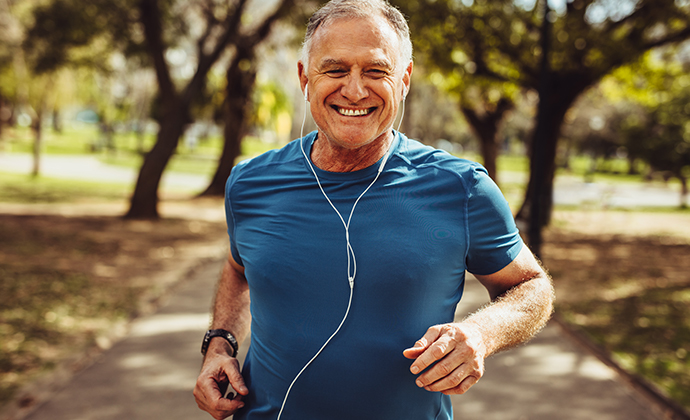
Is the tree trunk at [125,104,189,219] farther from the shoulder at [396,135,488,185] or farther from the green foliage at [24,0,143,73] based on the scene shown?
the shoulder at [396,135,488,185]

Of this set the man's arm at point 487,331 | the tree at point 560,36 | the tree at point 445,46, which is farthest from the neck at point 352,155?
the tree at point 445,46

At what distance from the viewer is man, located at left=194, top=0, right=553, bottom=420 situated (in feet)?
5.35

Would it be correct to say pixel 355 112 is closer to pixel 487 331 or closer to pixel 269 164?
pixel 269 164

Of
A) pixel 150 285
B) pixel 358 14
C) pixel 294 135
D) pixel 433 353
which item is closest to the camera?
pixel 433 353

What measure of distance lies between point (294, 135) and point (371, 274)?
16426mm

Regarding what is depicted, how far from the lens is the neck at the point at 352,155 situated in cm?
182

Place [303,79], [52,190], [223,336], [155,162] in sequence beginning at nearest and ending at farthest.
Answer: [303,79]
[223,336]
[155,162]
[52,190]

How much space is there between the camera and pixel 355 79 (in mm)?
1737

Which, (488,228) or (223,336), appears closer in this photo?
(488,228)

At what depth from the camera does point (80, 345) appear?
5551 millimetres

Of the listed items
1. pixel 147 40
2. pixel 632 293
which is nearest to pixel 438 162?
pixel 632 293

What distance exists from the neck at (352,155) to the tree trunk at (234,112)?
734 inches

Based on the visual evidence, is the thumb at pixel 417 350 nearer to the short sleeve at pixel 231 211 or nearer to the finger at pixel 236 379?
the finger at pixel 236 379

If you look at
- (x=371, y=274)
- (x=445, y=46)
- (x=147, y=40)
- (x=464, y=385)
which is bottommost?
(x=464, y=385)
